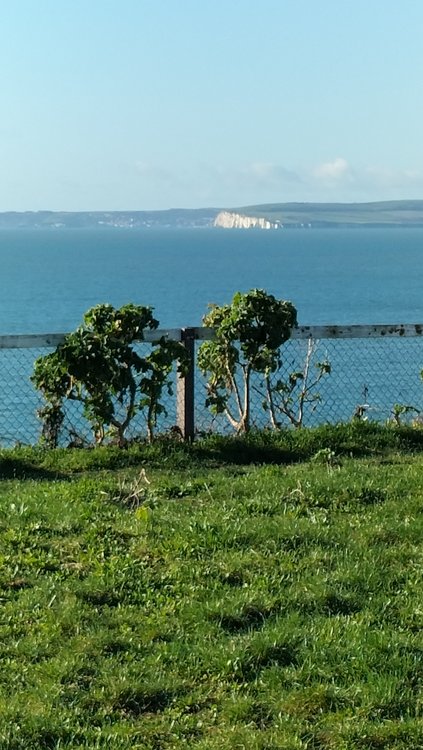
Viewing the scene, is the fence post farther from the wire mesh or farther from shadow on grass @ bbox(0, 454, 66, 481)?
shadow on grass @ bbox(0, 454, 66, 481)

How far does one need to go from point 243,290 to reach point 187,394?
55166 mm

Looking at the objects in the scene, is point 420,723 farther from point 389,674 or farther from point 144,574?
point 144,574

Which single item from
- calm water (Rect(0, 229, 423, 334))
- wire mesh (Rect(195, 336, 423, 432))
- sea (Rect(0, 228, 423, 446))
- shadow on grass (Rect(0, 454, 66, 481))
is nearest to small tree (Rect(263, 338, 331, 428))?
wire mesh (Rect(195, 336, 423, 432))

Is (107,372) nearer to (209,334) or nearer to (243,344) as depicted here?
(209,334)

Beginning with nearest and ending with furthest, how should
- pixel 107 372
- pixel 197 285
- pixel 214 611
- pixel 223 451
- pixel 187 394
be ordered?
pixel 214 611, pixel 107 372, pixel 223 451, pixel 187 394, pixel 197 285

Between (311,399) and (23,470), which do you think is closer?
(23,470)

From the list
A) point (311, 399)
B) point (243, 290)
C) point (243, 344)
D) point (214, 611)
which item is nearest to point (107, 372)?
point (243, 344)

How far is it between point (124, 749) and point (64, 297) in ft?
197

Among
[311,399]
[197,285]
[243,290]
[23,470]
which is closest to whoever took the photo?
[23,470]

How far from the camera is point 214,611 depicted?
5473 millimetres

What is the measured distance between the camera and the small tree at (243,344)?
10.5 meters

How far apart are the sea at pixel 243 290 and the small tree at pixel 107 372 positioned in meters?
0.70

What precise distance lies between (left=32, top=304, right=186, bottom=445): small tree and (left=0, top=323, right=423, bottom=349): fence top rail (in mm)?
126

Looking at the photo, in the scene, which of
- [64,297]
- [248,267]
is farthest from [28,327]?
[248,267]
